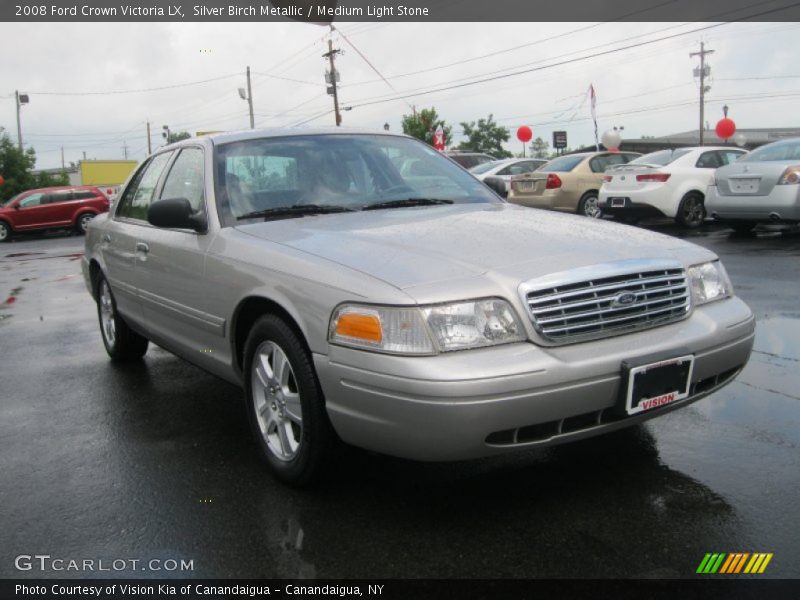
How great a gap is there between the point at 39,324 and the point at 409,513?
587 cm

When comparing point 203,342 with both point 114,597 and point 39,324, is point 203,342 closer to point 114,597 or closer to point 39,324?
point 114,597

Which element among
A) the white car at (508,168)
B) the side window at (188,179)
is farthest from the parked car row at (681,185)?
the side window at (188,179)

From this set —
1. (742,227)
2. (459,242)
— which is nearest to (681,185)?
(742,227)

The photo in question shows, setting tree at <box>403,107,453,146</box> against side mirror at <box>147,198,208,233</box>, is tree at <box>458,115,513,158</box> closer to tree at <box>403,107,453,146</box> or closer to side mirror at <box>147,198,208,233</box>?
tree at <box>403,107,453,146</box>

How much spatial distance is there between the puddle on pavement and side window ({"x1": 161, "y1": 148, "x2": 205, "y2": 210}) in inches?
144

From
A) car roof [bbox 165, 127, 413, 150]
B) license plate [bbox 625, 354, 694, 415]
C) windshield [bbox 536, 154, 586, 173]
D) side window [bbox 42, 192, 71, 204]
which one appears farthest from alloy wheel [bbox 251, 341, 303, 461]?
side window [bbox 42, 192, 71, 204]

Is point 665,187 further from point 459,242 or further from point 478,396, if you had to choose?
point 478,396

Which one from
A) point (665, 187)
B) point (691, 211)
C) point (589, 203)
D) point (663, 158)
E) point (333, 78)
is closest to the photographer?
point (665, 187)

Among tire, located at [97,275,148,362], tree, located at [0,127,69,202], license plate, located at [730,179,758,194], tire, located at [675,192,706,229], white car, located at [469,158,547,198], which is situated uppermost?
tree, located at [0,127,69,202]

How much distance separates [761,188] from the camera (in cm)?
1023

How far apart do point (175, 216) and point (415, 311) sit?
64.2 inches

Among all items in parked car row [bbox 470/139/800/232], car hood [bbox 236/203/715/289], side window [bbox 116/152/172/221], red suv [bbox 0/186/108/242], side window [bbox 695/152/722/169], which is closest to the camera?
car hood [bbox 236/203/715/289]

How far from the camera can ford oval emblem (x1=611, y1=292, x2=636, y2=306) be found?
9.25 ft

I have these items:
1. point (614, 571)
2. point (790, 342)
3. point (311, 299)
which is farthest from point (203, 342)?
point (790, 342)
